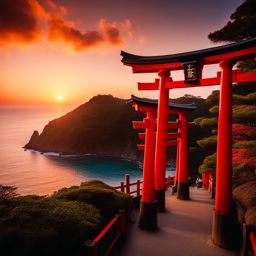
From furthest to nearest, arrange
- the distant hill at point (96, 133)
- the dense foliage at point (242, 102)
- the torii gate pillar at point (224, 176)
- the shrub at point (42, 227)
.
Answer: the distant hill at point (96, 133)
the dense foliage at point (242, 102)
the torii gate pillar at point (224, 176)
the shrub at point (42, 227)

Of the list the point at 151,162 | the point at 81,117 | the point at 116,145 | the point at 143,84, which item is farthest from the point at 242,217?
the point at 81,117

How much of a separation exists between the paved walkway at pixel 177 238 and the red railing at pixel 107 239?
18.5 inches

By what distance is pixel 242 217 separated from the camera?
6777 millimetres

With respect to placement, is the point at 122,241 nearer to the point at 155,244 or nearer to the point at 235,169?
the point at 155,244

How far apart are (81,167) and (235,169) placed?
6381 cm

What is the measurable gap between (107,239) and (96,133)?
305ft

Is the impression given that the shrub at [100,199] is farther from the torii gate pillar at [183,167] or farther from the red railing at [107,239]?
the torii gate pillar at [183,167]

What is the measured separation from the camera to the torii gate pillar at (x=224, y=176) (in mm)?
6168

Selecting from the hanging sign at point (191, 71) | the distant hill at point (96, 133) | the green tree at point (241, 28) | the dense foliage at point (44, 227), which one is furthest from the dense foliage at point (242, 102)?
the distant hill at point (96, 133)

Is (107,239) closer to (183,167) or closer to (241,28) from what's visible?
(183,167)

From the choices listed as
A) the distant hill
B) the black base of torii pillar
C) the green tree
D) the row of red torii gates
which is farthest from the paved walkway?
the distant hill

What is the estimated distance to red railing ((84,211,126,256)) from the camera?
151 inches

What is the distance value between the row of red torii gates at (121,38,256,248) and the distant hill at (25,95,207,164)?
7542 cm

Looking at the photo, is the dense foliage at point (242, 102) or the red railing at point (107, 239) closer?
the red railing at point (107, 239)
